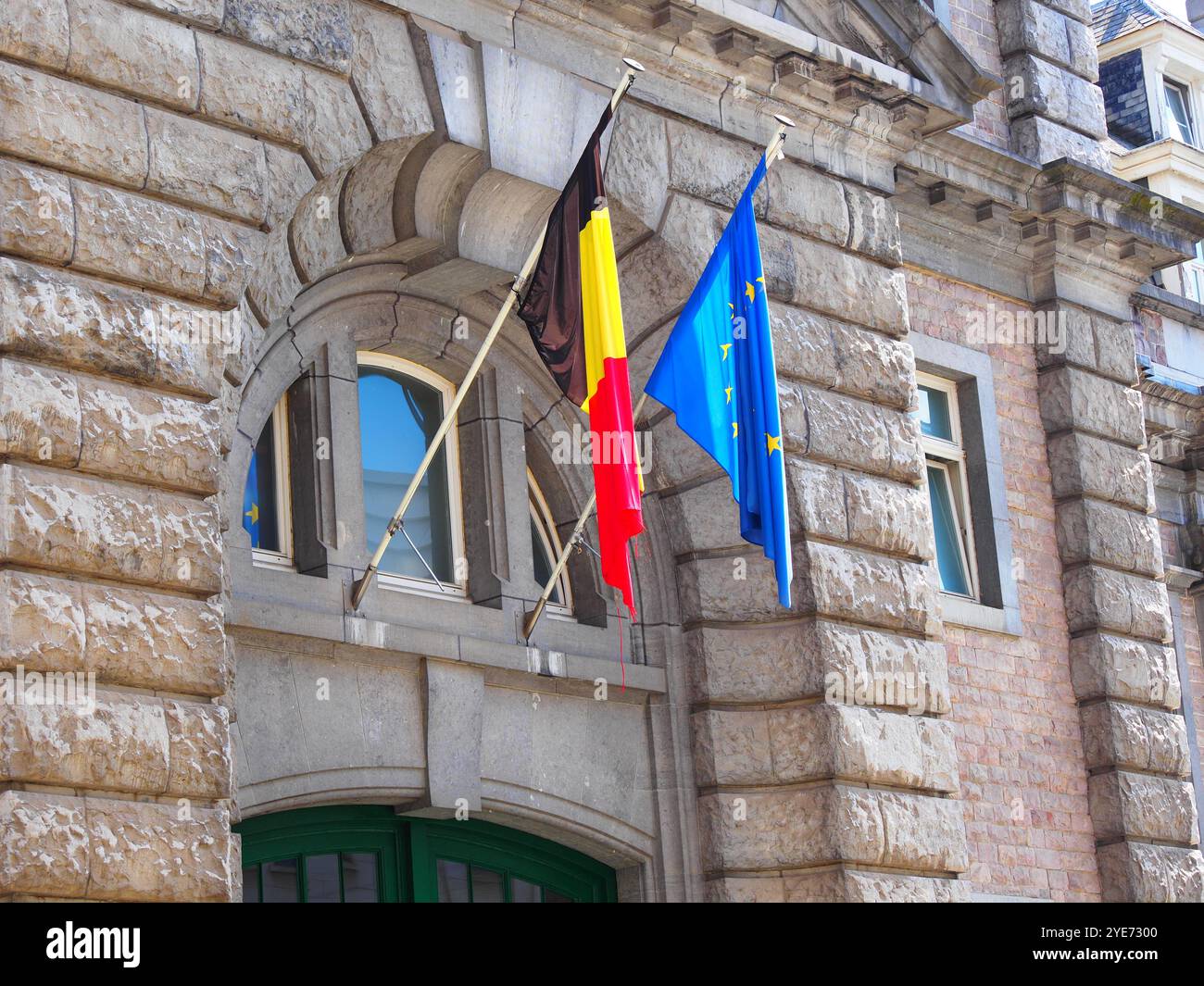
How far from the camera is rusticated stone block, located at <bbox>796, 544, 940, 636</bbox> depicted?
1131cm

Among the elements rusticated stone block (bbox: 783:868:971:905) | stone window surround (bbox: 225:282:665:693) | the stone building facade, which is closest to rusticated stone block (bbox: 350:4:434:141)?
the stone building facade

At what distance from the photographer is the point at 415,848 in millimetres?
10414

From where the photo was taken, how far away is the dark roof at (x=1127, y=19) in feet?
63.9

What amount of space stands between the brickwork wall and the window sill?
54 millimetres

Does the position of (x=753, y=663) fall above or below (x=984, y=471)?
below

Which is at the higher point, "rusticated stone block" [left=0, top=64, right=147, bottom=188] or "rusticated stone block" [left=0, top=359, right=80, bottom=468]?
"rusticated stone block" [left=0, top=64, right=147, bottom=188]

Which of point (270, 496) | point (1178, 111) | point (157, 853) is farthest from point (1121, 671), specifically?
point (157, 853)

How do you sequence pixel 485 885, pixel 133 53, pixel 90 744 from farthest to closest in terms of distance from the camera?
pixel 485 885 → pixel 133 53 → pixel 90 744

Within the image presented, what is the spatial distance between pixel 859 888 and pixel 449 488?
122 inches

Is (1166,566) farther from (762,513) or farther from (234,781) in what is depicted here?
(234,781)

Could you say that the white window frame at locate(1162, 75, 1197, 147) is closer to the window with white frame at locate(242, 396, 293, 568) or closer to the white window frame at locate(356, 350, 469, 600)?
the white window frame at locate(356, 350, 469, 600)

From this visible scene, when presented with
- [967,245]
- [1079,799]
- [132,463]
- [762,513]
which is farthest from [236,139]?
[1079,799]

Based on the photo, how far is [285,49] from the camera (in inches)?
377

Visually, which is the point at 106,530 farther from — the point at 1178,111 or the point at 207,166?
the point at 1178,111
